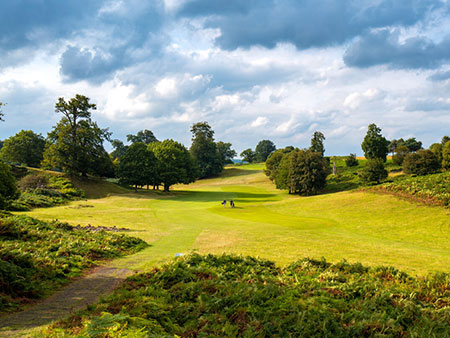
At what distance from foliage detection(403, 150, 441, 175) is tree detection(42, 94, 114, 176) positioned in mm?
61899

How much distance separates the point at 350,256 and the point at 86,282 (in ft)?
41.5

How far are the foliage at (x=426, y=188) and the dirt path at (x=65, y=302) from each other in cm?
3457

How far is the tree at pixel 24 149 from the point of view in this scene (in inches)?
2749

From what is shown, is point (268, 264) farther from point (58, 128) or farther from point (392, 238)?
point (58, 128)

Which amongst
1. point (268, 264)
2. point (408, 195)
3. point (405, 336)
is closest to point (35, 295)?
point (268, 264)

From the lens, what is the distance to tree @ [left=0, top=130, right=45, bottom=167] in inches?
2749

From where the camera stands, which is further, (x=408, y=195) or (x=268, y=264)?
(x=408, y=195)

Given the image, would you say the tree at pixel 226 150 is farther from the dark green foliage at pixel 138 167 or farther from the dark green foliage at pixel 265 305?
the dark green foliage at pixel 265 305

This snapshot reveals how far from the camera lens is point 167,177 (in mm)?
63906

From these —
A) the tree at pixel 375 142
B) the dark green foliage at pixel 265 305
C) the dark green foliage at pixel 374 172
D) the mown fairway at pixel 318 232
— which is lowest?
the mown fairway at pixel 318 232

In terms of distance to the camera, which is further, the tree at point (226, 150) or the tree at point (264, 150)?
the tree at point (264, 150)

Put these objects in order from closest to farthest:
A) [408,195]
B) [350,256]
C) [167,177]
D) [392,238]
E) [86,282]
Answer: [86,282] → [350,256] → [392,238] → [408,195] → [167,177]

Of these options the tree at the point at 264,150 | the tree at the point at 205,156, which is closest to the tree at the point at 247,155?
the tree at the point at 264,150

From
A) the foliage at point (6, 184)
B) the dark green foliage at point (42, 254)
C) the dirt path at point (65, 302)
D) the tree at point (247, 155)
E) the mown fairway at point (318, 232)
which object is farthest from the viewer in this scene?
the tree at point (247, 155)
